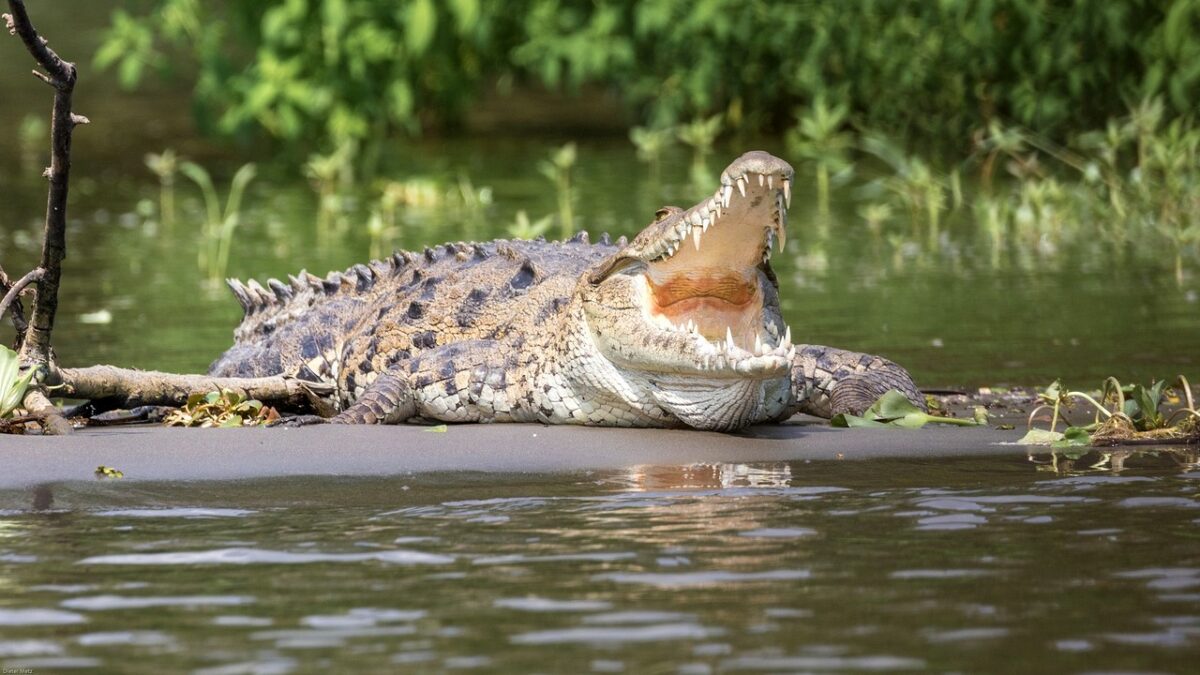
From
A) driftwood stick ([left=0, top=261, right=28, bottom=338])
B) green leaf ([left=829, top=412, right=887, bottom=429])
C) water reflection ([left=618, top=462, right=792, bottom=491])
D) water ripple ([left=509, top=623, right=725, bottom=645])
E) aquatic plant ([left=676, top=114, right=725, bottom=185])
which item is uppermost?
aquatic plant ([left=676, top=114, right=725, bottom=185])

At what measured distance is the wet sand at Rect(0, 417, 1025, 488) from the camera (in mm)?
6457

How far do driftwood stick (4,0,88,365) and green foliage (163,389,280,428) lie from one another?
0.54m

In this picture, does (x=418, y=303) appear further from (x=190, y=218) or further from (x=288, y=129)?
(x=288, y=129)

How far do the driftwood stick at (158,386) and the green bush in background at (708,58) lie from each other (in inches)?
404

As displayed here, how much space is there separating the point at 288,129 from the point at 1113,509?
53.0ft

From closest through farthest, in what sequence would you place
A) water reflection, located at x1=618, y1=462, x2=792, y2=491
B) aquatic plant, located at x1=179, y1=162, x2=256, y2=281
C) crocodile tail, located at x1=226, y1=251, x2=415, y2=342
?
water reflection, located at x1=618, y1=462, x2=792, y2=491, crocodile tail, located at x1=226, y1=251, x2=415, y2=342, aquatic plant, located at x1=179, y1=162, x2=256, y2=281

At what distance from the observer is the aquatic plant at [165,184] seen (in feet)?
51.5

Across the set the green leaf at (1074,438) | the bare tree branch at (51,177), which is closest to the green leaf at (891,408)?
the green leaf at (1074,438)

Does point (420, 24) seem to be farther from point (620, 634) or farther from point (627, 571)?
point (620, 634)

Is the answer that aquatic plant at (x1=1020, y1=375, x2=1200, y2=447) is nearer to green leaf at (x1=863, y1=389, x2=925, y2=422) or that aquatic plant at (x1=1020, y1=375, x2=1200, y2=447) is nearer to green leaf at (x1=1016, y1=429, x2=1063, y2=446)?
green leaf at (x1=1016, y1=429, x2=1063, y2=446)

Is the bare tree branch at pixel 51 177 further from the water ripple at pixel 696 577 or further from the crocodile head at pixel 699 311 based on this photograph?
the water ripple at pixel 696 577

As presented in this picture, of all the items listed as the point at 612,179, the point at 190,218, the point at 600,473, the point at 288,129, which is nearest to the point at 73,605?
the point at 600,473

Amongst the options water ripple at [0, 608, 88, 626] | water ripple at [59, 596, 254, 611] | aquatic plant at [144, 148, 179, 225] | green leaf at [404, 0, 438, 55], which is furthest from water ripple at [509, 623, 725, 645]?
green leaf at [404, 0, 438, 55]

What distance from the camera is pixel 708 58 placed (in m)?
22.8
